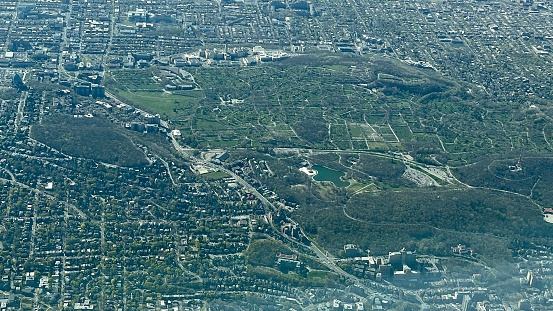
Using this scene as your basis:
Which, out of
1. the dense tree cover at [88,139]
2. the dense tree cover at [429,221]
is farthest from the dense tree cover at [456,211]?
the dense tree cover at [88,139]

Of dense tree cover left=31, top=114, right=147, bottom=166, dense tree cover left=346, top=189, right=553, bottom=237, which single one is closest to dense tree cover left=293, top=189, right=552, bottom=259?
dense tree cover left=346, top=189, right=553, bottom=237

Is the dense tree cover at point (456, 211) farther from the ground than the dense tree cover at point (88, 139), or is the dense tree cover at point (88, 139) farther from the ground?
the dense tree cover at point (88, 139)

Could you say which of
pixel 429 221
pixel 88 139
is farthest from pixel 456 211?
pixel 88 139

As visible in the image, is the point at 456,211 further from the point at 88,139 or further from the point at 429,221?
the point at 88,139

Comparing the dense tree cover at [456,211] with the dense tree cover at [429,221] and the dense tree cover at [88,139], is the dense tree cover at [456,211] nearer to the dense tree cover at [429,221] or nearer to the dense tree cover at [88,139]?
the dense tree cover at [429,221]

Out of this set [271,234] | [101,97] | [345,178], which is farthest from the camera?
[101,97]

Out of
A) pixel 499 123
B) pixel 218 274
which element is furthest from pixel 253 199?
pixel 499 123

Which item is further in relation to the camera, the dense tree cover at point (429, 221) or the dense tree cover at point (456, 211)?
the dense tree cover at point (456, 211)

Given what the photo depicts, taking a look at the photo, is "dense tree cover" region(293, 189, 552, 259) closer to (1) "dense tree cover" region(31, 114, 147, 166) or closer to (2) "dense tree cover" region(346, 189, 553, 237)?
(2) "dense tree cover" region(346, 189, 553, 237)

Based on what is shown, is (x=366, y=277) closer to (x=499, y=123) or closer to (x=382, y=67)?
(x=499, y=123)
